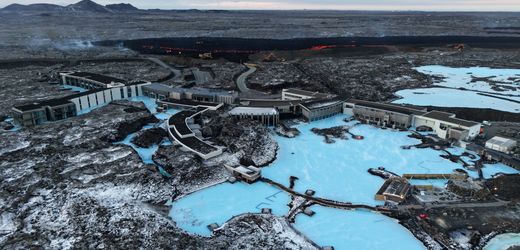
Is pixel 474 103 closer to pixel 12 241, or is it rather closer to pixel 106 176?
pixel 106 176

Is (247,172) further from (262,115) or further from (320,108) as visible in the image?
(320,108)

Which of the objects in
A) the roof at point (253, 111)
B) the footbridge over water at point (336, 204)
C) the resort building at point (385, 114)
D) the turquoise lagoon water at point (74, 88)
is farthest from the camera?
the turquoise lagoon water at point (74, 88)

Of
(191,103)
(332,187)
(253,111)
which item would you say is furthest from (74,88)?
(332,187)

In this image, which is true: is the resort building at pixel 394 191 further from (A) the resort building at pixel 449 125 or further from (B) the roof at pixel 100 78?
(B) the roof at pixel 100 78

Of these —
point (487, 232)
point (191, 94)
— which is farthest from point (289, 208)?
point (191, 94)

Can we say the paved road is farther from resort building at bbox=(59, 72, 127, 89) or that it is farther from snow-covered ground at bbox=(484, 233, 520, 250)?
snow-covered ground at bbox=(484, 233, 520, 250)

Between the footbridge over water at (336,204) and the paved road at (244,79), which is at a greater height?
the paved road at (244,79)

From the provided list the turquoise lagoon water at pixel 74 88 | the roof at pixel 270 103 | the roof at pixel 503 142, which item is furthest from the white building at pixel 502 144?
the turquoise lagoon water at pixel 74 88
